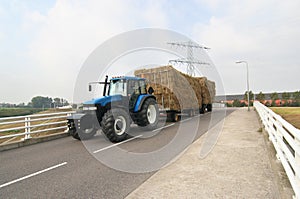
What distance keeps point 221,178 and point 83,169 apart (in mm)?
3075

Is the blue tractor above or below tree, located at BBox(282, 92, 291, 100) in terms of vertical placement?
below

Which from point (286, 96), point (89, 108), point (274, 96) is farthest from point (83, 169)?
point (286, 96)

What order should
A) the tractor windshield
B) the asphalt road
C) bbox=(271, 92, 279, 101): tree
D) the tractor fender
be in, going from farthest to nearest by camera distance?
bbox=(271, 92, 279, 101): tree < the tractor fender < the tractor windshield < the asphalt road

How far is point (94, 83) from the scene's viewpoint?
8945 millimetres

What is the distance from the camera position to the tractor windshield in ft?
28.0

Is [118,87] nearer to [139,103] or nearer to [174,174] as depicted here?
[139,103]

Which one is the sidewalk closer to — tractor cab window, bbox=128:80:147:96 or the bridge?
the bridge

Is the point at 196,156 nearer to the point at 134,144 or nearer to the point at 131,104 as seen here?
the point at 134,144

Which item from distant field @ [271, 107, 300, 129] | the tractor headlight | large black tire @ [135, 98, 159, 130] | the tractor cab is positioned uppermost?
the tractor cab

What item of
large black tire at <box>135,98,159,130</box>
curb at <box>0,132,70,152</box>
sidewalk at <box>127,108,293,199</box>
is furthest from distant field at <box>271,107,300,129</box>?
curb at <box>0,132,70,152</box>

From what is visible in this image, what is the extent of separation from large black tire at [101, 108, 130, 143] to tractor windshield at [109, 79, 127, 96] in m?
1.03

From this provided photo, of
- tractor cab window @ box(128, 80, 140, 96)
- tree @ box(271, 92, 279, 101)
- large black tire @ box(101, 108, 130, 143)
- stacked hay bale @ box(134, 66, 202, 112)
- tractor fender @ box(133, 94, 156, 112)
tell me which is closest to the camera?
large black tire @ box(101, 108, 130, 143)

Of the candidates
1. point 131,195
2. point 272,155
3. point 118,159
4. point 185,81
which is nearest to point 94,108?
point 118,159

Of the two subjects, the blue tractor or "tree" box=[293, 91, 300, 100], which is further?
"tree" box=[293, 91, 300, 100]
